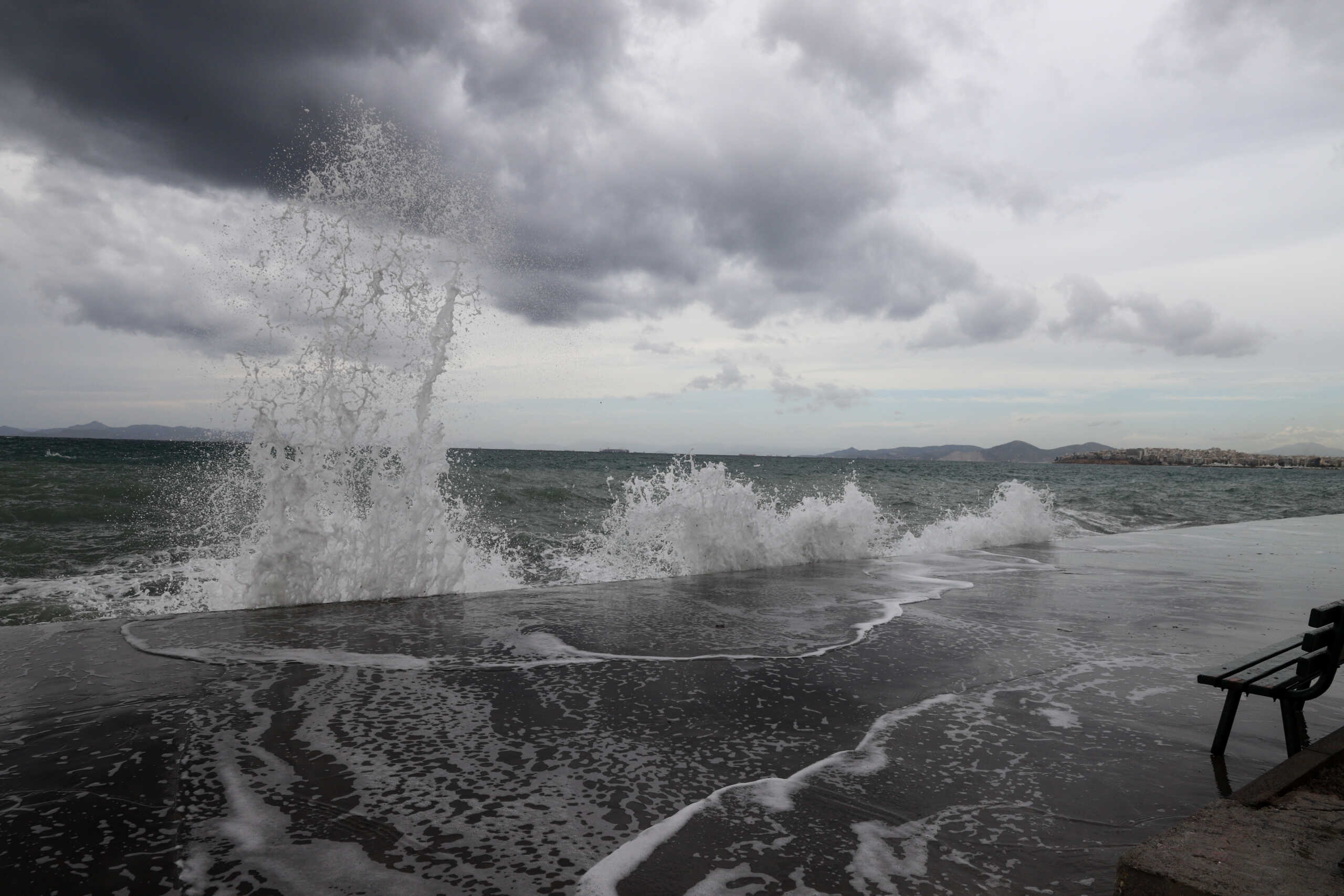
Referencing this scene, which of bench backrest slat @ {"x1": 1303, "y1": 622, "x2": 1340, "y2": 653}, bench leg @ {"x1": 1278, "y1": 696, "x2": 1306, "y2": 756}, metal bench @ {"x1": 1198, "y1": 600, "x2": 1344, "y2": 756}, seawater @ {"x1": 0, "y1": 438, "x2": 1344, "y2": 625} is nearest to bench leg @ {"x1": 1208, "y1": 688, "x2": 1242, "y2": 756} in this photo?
metal bench @ {"x1": 1198, "y1": 600, "x2": 1344, "y2": 756}

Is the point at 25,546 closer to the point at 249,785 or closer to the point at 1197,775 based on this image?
the point at 249,785

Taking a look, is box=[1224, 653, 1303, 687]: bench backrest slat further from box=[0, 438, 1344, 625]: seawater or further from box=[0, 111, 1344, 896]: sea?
box=[0, 438, 1344, 625]: seawater

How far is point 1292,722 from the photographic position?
10.4ft

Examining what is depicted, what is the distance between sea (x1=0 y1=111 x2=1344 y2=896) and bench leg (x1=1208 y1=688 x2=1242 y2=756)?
100 millimetres

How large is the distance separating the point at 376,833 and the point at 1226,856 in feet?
9.00

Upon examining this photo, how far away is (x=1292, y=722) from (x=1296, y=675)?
22 centimetres

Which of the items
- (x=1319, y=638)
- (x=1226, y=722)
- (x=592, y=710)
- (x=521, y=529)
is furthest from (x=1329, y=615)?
(x=521, y=529)

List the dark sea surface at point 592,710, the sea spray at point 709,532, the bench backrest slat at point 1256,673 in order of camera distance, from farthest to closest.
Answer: the sea spray at point 709,532
the bench backrest slat at point 1256,673
the dark sea surface at point 592,710

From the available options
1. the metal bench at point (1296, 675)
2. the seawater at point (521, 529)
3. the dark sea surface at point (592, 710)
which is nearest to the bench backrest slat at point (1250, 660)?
the metal bench at point (1296, 675)

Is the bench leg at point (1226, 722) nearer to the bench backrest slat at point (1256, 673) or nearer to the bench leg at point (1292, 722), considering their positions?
the bench backrest slat at point (1256, 673)

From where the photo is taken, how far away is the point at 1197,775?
3.29 metres

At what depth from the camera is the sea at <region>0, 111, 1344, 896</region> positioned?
252cm

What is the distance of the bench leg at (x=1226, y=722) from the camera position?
127 inches

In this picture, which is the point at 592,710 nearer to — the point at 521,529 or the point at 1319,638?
the point at 1319,638
